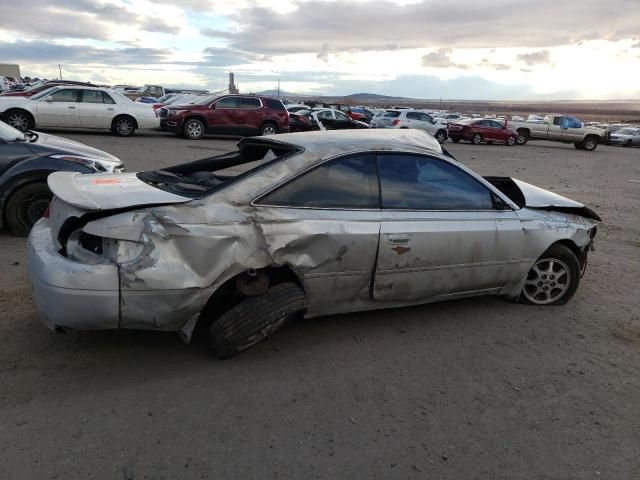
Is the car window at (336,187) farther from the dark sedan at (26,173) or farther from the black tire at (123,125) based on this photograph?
the black tire at (123,125)

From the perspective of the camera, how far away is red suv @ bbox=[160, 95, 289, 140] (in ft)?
61.7

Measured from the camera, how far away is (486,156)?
66.1ft

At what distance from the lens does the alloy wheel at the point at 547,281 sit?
15.2 ft

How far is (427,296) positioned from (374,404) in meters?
1.22

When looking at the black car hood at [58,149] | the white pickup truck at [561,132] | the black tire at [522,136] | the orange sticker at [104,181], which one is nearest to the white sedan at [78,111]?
the black car hood at [58,149]

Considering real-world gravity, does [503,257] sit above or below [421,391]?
above

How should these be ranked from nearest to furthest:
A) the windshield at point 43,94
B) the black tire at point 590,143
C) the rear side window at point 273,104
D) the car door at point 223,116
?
the windshield at point 43,94 < the car door at point 223,116 < the rear side window at point 273,104 < the black tire at point 590,143

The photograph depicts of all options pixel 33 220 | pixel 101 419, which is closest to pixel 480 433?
pixel 101 419

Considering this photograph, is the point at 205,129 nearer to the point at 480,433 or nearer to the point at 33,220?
the point at 33,220

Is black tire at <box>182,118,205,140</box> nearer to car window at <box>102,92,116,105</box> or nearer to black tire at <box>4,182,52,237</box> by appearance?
car window at <box>102,92,116,105</box>

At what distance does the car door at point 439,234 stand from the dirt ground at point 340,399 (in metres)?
0.39

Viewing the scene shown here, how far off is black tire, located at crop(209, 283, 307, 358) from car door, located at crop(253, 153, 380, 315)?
9.0 inches

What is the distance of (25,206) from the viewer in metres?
5.76

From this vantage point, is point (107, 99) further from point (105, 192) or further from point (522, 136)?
point (522, 136)
